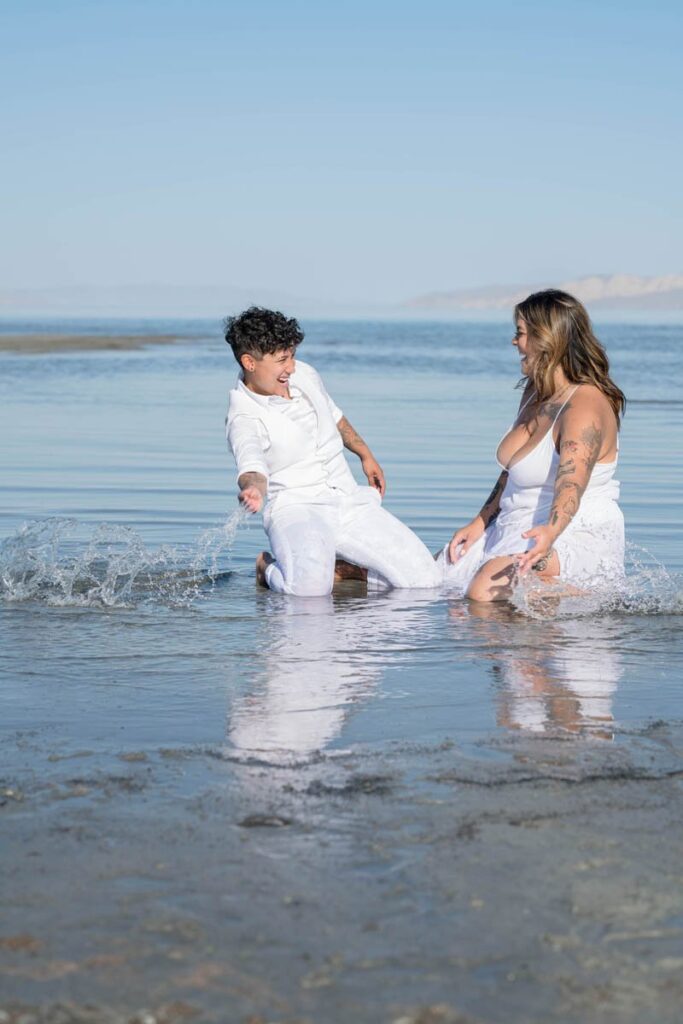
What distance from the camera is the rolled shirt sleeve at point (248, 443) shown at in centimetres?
738

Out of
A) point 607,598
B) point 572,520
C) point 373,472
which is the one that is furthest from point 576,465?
point 373,472

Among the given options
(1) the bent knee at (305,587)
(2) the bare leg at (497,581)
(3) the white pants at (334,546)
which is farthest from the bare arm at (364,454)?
(2) the bare leg at (497,581)

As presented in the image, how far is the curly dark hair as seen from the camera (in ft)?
24.3

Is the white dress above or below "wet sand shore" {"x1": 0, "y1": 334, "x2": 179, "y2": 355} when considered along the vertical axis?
below

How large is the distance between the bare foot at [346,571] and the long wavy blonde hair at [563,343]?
6.00ft

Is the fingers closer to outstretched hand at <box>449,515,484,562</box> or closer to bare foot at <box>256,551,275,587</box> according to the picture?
outstretched hand at <box>449,515,484,562</box>

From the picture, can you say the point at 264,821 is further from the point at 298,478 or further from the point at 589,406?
the point at 298,478

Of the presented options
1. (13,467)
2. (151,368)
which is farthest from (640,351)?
(13,467)

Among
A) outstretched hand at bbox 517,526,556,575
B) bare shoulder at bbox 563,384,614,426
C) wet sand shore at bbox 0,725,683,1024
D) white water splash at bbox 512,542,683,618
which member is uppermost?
bare shoulder at bbox 563,384,614,426

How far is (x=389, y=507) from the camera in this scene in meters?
11.0

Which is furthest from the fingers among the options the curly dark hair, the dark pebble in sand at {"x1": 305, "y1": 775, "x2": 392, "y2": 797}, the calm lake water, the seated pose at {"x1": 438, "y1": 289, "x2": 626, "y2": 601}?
the dark pebble in sand at {"x1": 305, "y1": 775, "x2": 392, "y2": 797}

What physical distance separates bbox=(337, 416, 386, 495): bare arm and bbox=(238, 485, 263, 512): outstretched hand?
1465 mm

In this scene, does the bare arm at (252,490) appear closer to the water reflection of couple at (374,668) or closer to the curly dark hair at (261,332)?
the water reflection of couple at (374,668)

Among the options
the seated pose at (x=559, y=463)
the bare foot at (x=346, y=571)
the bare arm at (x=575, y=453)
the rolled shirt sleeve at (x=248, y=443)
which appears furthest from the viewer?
the bare foot at (x=346, y=571)
